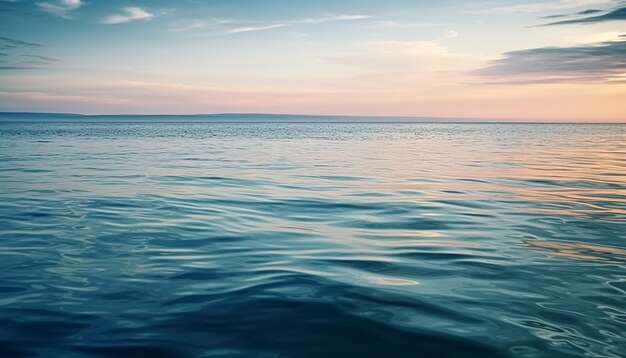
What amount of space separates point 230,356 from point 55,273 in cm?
375

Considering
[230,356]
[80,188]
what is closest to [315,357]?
[230,356]

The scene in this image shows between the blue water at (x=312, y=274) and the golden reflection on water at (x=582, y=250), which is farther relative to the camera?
the golden reflection on water at (x=582, y=250)

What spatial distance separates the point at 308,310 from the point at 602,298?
11.6 feet

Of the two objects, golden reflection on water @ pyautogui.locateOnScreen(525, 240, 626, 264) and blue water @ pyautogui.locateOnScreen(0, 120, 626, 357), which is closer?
blue water @ pyautogui.locateOnScreen(0, 120, 626, 357)

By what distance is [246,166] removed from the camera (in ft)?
78.4

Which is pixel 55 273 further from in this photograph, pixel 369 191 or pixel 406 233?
pixel 369 191

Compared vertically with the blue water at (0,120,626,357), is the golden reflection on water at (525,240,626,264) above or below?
above

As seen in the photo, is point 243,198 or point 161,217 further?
point 243,198

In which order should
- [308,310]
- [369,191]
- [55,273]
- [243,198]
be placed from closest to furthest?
[308,310] < [55,273] < [243,198] < [369,191]

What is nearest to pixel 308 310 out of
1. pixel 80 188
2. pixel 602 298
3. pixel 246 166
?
pixel 602 298

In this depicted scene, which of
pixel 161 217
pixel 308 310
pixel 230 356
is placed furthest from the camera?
pixel 161 217

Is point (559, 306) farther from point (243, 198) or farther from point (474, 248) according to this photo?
point (243, 198)

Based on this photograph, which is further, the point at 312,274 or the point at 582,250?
the point at 582,250

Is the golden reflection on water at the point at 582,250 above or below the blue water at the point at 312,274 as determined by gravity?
above
